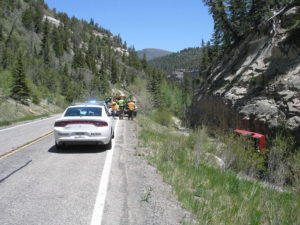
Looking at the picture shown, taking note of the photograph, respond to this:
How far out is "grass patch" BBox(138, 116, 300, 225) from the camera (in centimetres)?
477

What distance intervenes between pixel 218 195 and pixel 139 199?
1.91 metres

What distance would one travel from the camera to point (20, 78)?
109 ft

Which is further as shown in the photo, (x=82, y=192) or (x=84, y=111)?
(x=84, y=111)

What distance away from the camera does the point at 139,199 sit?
507cm

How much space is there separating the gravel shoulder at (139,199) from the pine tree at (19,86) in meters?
29.0

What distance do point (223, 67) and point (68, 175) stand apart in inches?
922

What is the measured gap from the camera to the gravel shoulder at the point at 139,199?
4.26 metres

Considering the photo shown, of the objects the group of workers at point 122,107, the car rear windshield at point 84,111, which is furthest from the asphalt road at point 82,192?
the group of workers at point 122,107

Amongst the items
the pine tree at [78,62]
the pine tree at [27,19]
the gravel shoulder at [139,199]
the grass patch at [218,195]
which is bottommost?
the grass patch at [218,195]

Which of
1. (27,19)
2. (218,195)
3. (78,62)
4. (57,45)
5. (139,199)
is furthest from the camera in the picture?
(78,62)

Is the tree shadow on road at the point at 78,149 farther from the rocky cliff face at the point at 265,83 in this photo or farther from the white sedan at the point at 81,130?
the rocky cliff face at the point at 265,83

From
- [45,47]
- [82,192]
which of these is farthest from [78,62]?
[82,192]

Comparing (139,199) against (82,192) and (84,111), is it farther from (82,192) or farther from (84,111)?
(84,111)

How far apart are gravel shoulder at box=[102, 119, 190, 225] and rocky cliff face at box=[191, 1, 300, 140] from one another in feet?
34.3
